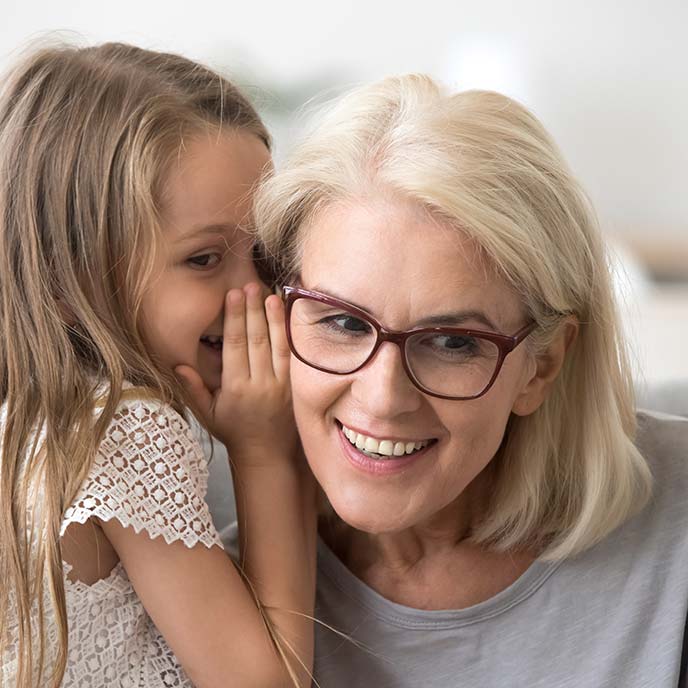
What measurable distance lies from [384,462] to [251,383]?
0.31 meters

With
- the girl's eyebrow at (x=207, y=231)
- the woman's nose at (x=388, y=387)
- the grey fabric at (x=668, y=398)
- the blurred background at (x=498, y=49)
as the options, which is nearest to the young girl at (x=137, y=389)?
the girl's eyebrow at (x=207, y=231)

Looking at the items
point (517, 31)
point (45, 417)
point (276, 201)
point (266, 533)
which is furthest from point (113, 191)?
point (517, 31)

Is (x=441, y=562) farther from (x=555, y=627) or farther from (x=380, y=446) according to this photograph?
(x=380, y=446)

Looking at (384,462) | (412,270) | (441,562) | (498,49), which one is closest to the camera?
(412,270)

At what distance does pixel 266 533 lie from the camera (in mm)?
Result: 1787

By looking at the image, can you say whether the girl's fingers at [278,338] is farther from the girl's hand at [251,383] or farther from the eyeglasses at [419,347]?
the eyeglasses at [419,347]

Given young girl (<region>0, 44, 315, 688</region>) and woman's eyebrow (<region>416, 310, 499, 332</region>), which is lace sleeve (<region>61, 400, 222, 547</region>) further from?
woman's eyebrow (<region>416, 310, 499, 332</region>)

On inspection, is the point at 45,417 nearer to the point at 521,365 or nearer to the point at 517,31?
the point at 521,365

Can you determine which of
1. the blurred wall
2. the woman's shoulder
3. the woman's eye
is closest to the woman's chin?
the woman's eye

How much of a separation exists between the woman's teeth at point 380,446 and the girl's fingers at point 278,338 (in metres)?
0.23

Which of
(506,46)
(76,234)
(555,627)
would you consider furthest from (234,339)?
(506,46)

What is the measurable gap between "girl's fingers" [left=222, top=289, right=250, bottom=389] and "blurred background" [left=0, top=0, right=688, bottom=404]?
399 centimetres

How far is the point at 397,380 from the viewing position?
61.6 inches

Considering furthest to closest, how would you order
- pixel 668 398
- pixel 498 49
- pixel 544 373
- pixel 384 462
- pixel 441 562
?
1. pixel 498 49
2. pixel 668 398
3. pixel 441 562
4. pixel 544 373
5. pixel 384 462
